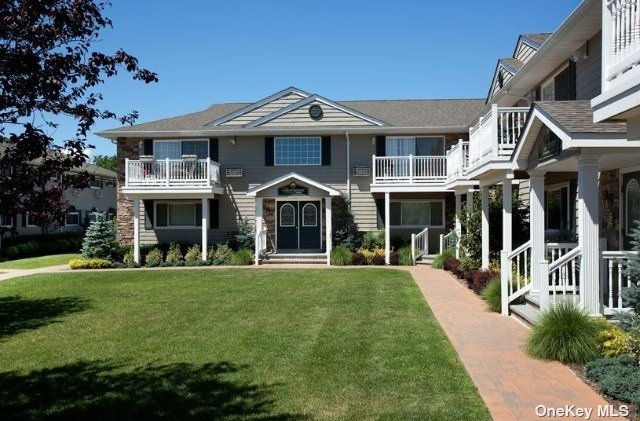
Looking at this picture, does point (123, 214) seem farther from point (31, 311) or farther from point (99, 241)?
point (31, 311)

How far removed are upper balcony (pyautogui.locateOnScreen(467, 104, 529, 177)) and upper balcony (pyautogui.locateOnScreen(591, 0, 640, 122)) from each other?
229 inches

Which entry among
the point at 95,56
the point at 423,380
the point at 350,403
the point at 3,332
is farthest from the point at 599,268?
the point at 3,332

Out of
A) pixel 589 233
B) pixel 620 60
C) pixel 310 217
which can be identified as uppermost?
pixel 620 60

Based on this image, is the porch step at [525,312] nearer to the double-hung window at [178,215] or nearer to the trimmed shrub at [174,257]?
the trimmed shrub at [174,257]

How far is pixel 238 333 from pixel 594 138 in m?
6.37

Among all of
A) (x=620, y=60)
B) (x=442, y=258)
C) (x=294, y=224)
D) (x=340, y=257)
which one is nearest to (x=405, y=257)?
(x=442, y=258)

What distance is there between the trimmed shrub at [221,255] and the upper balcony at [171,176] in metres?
2.33

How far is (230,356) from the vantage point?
862cm

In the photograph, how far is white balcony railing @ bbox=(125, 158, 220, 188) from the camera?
2362 centimetres

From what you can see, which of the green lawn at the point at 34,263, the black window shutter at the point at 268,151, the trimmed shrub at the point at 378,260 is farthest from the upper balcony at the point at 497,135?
the green lawn at the point at 34,263

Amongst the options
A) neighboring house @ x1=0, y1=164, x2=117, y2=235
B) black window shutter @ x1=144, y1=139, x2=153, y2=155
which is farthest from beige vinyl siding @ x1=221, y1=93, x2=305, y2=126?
neighboring house @ x1=0, y1=164, x2=117, y2=235

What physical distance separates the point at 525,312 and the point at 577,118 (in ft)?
12.6

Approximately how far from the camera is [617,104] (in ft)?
19.9

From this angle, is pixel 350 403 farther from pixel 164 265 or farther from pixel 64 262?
pixel 64 262
